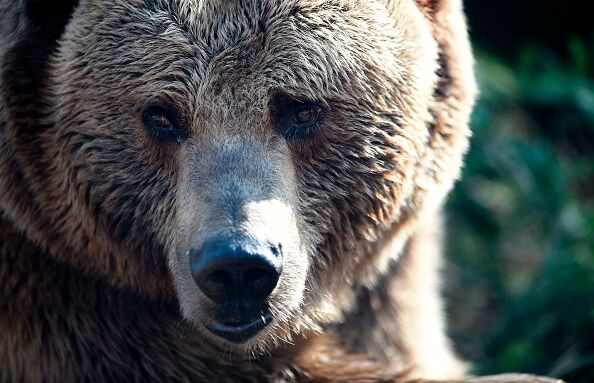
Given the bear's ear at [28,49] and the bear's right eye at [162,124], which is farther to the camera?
the bear's ear at [28,49]

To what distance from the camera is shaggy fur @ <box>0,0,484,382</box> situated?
12.7 feet

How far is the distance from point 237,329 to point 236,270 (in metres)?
0.34

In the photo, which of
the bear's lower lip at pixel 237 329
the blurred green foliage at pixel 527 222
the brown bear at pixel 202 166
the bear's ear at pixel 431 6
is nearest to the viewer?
the bear's lower lip at pixel 237 329

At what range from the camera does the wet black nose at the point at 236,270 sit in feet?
11.4

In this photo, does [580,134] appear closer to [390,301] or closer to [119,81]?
[390,301]

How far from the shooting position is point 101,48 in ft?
13.2

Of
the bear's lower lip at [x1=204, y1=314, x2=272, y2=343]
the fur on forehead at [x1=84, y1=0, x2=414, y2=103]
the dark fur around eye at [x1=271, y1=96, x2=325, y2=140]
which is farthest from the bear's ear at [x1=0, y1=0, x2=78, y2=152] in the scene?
the bear's lower lip at [x1=204, y1=314, x2=272, y2=343]

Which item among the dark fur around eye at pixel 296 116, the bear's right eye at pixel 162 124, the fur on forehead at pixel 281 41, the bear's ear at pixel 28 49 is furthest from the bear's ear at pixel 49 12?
the dark fur around eye at pixel 296 116

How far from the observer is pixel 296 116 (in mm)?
4000

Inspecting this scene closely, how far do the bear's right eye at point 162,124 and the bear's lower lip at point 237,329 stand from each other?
2.55 ft

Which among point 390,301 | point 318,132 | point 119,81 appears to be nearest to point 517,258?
point 390,301

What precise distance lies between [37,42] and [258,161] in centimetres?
115

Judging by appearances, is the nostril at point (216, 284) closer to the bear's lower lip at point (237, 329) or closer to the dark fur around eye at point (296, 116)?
the bear's lower lip at point (237, 329)

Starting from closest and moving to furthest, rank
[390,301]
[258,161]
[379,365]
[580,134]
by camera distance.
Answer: [258,161] < [379,365] < [390,301] < [580,134]
